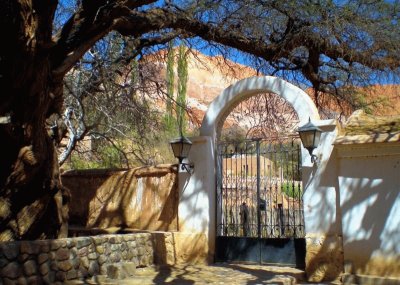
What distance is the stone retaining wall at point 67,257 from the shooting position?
587cm

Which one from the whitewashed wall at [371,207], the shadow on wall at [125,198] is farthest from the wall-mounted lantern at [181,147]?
the whitewashed wall at [371,207]

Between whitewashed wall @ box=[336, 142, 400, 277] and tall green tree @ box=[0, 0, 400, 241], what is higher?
tall green tree @ box=[0, 0, 400, 241]

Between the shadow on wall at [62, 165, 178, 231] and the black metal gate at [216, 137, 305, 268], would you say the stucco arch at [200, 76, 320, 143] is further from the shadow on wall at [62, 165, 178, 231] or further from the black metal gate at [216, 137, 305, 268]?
the shadow on wall at [62, 165, 178, 231]

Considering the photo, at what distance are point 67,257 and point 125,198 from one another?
370cm

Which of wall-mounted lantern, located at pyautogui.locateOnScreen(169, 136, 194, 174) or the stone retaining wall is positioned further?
wall-mounted lantern, located at pyautogui.locateOnScreen(169, 136, 194, 174)

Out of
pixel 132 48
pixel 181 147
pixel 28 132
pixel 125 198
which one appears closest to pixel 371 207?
pixel 181 147

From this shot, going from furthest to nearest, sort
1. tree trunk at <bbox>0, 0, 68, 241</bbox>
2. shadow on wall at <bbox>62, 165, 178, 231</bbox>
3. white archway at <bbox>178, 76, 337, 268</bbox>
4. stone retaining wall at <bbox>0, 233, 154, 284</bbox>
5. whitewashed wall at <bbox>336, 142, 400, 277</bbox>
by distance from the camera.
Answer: shadow on wall at <bbox>62, 165, 178, 231</bbox> < white archway at <bbox>178, 76, 337, 268</bbox> < whitewashed wall at <bbox>336, 142, 400, 277</bbox> < stone retaining wall at <bbox>0, 233, 154, 284</bbox> < tree trunk at <bbox>0, 0, 68, 241</bbox>

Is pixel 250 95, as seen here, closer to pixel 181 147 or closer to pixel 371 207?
pixel 181 147

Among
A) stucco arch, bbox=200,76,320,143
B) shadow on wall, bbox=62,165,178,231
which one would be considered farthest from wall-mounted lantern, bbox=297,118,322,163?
shadow on wall, bbox=62,165,178,231

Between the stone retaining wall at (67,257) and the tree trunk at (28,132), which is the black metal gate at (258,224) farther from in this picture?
the tree trunk at (28,132)

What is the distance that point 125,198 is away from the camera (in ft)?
34.0

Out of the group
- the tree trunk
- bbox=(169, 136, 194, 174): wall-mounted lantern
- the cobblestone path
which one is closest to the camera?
the tree trunk

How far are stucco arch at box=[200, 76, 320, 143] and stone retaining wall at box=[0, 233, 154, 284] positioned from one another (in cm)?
269

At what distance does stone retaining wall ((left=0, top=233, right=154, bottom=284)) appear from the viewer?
231 inches
